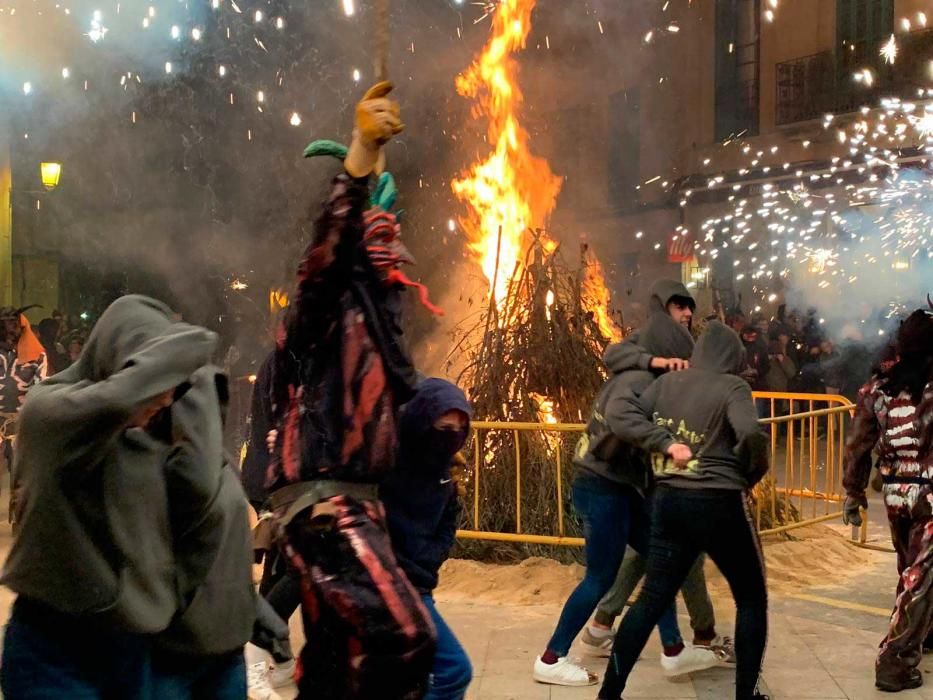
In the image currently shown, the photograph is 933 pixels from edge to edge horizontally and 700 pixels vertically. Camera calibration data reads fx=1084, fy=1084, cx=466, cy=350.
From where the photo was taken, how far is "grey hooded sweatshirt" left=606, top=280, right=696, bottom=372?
4742 mm

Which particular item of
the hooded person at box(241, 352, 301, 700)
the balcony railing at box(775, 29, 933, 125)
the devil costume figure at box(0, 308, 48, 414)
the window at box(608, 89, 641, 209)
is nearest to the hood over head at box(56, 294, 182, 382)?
the hooded person at box(241, 352, 301, 700)

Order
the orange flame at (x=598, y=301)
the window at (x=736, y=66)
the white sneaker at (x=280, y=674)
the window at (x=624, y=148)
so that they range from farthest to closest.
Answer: the window at (x=624, y=148)
the window at (x=736, y=66)
the orange flame at (x=598, y=301)
the white sneaker at (x=280, y=674)

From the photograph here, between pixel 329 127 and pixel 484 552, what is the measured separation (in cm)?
1713

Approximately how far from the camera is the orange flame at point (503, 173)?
34.8ft

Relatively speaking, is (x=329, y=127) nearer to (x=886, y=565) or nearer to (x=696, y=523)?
(x=886, y=565)

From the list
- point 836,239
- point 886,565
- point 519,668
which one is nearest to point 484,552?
point 519,668

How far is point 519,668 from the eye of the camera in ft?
16.6

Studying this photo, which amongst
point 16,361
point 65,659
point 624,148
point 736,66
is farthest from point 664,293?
point 624,148

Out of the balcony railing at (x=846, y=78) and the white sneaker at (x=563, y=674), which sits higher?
the balcony railing at (x=846, y=78)

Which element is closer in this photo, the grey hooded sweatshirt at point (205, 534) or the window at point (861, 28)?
the grey hooded sweatshirt at point (205, 534)

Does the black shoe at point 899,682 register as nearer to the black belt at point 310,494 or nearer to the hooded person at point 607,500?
the hooded person at point 607,500

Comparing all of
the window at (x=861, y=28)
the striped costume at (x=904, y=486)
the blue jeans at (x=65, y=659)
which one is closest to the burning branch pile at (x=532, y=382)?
the striped costume at (x=904, y=486)

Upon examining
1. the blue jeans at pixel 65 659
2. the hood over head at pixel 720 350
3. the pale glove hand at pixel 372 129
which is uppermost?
the pale glove hand at pixel 372 129

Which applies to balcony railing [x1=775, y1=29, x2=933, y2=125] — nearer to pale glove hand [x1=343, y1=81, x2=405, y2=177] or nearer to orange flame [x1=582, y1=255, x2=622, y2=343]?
orange flame [x1=582, y1=255, x2=622, y2=343]
